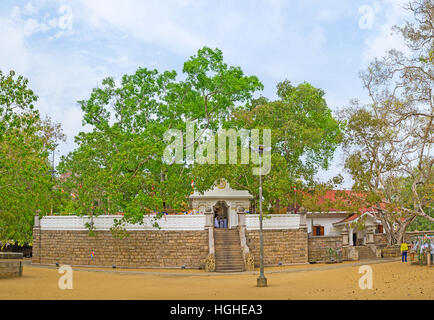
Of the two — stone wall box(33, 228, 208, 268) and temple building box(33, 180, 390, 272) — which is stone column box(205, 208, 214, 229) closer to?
temple building box(33, 180, 390, 272)

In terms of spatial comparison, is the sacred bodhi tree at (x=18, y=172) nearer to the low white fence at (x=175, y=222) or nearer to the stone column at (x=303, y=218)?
the low white fence at (x=175, y=222)

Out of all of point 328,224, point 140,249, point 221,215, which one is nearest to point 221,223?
point 221,215

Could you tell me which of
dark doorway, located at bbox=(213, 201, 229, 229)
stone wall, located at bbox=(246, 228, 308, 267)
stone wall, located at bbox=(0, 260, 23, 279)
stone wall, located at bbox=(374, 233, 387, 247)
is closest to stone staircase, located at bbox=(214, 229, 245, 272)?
stone wall, located at bbox=(246, 228, 308, 267)

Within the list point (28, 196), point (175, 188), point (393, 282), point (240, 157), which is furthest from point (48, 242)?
point (393, 282)

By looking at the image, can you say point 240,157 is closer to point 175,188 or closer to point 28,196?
point 175,188

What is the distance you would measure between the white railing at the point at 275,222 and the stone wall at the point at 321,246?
1.84 meters

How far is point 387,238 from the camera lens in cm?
3338

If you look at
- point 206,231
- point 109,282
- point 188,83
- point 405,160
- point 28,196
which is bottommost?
point 109,282

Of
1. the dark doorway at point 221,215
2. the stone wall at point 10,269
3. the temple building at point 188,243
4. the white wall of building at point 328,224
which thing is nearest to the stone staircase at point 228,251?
the temple building at point 188,243

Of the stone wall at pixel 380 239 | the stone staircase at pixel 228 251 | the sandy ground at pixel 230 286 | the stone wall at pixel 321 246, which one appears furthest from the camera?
the stone wall at pixel 380 239

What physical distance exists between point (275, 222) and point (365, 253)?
318 inches

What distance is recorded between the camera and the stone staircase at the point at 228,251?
26195 millimetres

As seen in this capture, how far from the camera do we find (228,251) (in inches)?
1081

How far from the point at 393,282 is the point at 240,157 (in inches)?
526
